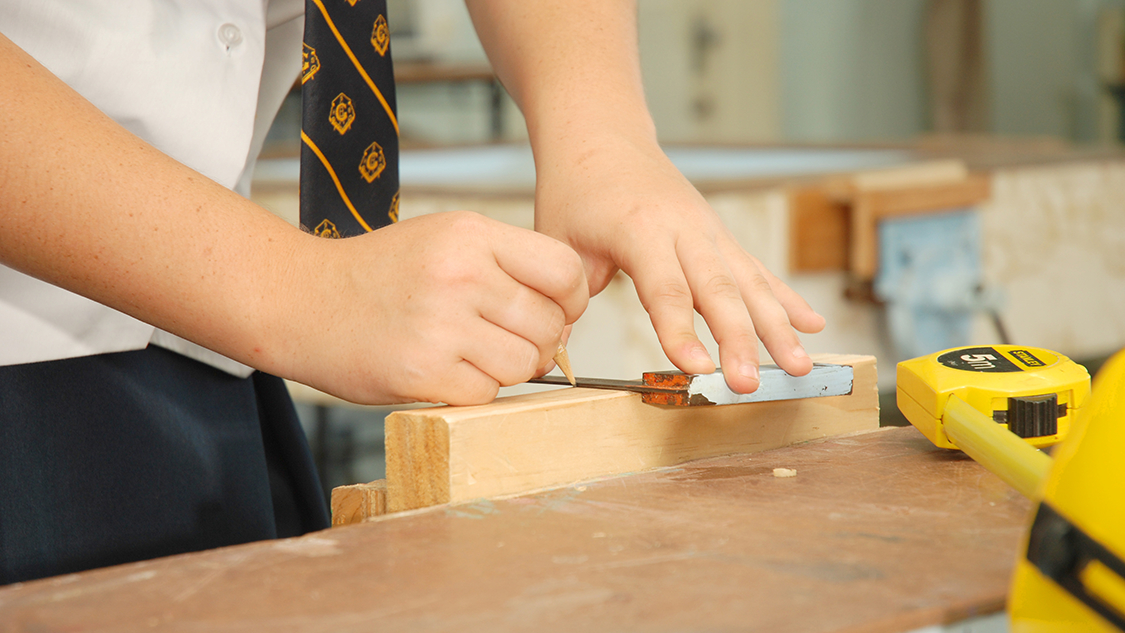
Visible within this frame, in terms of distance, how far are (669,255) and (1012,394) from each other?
0.22 meters

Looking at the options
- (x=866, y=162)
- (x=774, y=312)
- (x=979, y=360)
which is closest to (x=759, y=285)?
(x=774, y=312)

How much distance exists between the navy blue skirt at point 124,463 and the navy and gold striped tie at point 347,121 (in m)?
0.16

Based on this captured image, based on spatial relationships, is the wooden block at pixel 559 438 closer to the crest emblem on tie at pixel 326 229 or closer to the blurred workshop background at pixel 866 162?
the crest emblem on tie at pixel 326 229

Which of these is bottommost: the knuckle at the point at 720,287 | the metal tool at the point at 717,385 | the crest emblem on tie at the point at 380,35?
the metal tool at the point at 717,385

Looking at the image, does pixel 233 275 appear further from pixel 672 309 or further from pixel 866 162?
pixel 866 162

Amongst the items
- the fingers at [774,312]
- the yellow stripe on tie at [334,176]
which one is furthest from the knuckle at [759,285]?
the yellow stripe on tie at [334,176]

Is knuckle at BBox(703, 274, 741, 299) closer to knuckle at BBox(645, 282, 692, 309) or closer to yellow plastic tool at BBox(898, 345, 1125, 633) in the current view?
knuckle at BBox(645, 282, 692, 309)

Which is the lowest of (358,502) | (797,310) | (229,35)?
(358,502)

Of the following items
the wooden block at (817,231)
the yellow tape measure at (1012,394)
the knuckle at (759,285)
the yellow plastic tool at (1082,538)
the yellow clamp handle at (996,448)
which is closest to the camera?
the yellow plastic tool at (1082,538)

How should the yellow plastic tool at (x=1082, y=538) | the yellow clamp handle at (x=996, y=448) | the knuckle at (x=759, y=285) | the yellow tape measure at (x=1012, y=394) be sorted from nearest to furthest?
the yellow plastic tool at (x=1082, y=538) → the yellow clamp handle at (x=996, y=448) → the yellow tape measure at (x=1012, y=394) → the knuckle at (x=759, y=285)

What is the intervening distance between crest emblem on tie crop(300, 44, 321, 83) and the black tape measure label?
463mm

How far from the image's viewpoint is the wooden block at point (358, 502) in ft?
1.87

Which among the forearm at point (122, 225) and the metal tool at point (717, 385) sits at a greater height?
the forearm at point (122, 225)

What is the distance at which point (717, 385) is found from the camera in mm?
609
